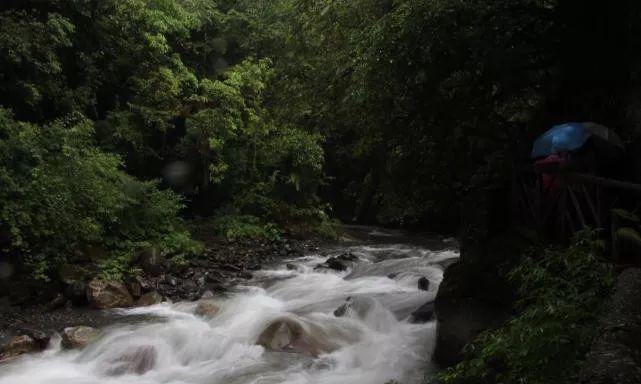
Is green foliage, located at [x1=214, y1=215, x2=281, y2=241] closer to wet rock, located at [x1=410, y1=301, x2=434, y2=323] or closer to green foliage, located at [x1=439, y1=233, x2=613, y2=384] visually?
wet rock, located at [x1=410, y1=301, x2=434, y2=323]

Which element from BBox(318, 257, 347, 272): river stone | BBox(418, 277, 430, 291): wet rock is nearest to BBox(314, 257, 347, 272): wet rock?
BBox(318, 257, 347, 272): river stone

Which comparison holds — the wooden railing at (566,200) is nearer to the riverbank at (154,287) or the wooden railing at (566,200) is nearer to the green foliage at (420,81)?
the green foliage at (420,81)

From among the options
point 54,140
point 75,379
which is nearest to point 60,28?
point 54,140

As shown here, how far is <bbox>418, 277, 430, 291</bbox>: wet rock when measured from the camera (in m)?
11.8

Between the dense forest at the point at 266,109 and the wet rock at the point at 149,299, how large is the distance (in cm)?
152

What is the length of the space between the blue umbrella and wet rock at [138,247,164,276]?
912 centimetres

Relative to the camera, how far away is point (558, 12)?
802cm

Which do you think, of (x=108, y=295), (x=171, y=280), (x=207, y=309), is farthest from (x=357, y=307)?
(x=108, y=295)

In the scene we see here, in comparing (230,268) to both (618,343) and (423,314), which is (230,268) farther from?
(618,343)

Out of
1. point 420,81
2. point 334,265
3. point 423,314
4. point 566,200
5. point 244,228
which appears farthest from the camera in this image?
point 244,228

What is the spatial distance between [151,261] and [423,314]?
6.68m

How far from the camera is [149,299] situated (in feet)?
37.8

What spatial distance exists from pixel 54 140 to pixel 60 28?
395cm

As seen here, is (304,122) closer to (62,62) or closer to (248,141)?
(248,141)
